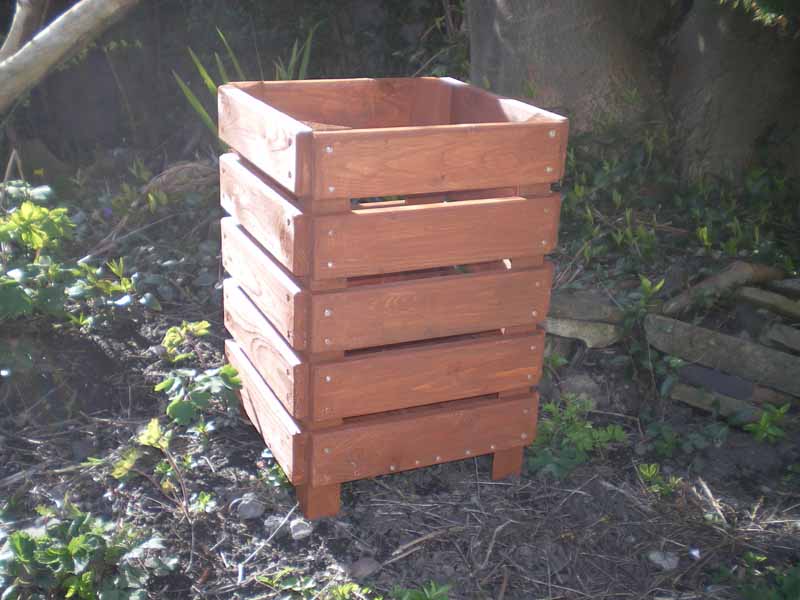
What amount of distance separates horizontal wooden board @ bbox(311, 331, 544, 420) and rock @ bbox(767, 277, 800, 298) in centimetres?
122

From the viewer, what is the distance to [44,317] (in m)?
3.33

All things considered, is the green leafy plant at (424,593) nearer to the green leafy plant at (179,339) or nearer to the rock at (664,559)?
the rock at (664,559)

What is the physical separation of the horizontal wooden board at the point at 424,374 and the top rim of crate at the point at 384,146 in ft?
1.54

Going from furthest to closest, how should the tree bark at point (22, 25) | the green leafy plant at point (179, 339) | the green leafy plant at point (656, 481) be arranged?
the tree bark at point (22, 25)
the green leafy plant at point (179, 339)
the green leafy plant at point (656, 481)

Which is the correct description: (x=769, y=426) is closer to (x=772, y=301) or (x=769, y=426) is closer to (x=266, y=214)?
(x=772, y=301)

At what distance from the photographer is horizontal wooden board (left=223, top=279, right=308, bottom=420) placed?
93.4 inches

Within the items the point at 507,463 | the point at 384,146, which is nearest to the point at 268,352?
the point at 384,146

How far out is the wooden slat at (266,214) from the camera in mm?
2212

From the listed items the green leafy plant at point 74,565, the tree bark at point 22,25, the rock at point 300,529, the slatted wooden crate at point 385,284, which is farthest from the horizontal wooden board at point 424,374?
the tree bark at point 22,25

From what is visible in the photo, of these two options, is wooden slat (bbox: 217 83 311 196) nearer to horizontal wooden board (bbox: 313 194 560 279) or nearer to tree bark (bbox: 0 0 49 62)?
horizontal wooden board (bbox: 313 194 560 279)

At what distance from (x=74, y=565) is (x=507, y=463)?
1331 millimetres

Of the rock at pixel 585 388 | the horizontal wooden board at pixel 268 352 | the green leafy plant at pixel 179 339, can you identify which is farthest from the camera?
the rock at pixel 585 388

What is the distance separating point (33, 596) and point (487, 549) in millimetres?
1203

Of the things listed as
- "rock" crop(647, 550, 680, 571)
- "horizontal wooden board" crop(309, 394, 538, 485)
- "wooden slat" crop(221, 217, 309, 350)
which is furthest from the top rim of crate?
"rock" crop(647, 550, 680, 571)
